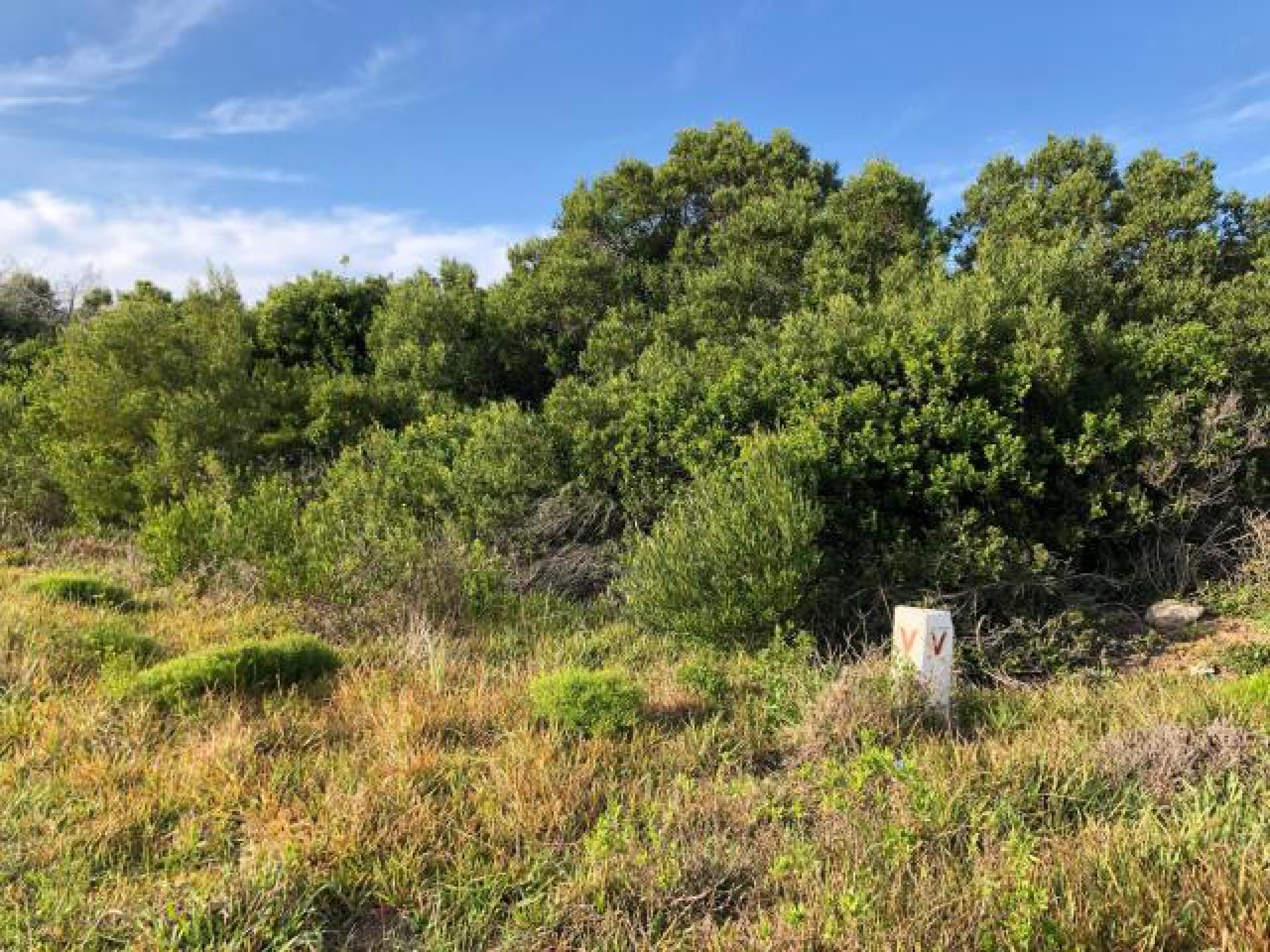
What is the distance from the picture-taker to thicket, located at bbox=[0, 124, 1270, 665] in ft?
21.0

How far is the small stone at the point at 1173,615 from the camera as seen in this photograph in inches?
255

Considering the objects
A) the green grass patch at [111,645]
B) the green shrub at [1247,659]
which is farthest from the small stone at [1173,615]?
the green grass patch at [111,645]

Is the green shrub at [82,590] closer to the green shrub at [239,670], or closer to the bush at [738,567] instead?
the green shrub at [239,670]

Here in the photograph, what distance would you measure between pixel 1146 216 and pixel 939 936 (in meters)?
11.1

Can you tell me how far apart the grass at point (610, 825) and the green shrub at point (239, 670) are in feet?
0.41

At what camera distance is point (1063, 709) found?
175 inches

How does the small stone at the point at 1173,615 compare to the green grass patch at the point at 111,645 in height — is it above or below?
below

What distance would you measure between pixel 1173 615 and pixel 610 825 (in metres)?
5.64

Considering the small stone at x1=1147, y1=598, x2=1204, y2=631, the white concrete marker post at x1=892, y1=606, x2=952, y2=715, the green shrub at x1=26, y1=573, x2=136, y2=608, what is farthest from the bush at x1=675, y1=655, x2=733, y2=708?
the green shrub at x1=26, y1=573, x2=136, y2=608

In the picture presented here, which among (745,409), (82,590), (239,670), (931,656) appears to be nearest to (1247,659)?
(931,656)

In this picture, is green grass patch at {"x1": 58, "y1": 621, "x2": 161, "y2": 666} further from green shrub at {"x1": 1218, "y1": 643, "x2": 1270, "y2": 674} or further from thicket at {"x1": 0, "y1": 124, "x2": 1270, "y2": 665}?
green shrub at {"x1": 1218, "y1": 643, "x2": 1270, "y2": 674}

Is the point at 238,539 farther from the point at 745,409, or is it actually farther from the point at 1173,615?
the point at 1173,615

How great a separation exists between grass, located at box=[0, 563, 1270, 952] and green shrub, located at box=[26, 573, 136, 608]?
2.16m

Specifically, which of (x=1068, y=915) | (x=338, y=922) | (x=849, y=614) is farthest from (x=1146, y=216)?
(x=338, y=922)
